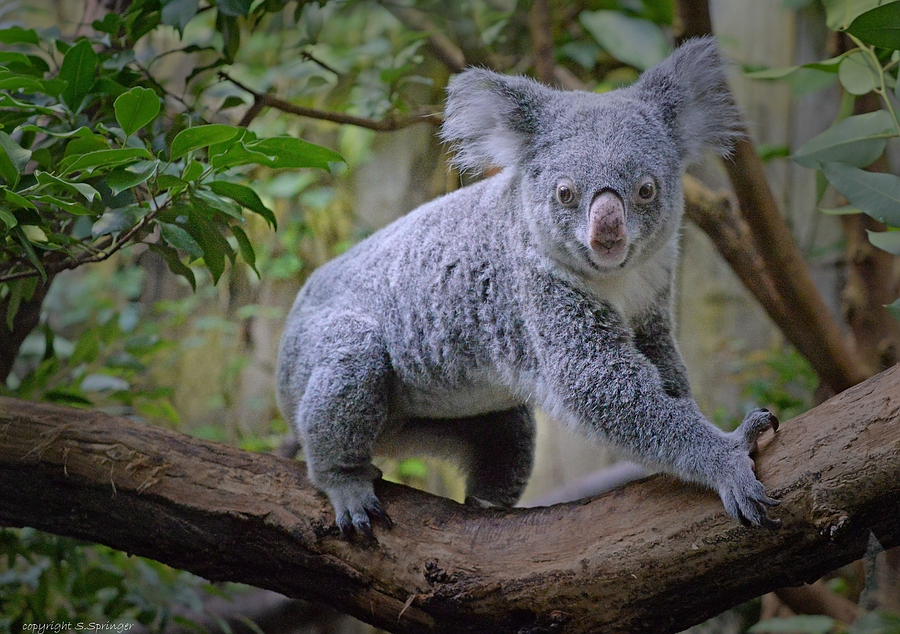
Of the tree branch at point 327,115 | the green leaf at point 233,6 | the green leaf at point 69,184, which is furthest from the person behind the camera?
the tree branch at point 327,115

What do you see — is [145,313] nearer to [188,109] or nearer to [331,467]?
[188,109]

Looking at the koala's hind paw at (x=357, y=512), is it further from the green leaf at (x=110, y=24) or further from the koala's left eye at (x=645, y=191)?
the green leaf at (x=110, y=24)

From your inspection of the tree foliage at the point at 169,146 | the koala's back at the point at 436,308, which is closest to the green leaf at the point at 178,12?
the tree foliage at the point at 169,146

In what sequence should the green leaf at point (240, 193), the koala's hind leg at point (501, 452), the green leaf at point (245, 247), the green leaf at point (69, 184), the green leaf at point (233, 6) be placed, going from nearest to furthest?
the green leaf at point (69, 184)
the green leaf at point (240, 193)
the green leaf at point (245, 247)
the green leaf at point (233, 6)
the koala's hind leg at point (501, 452)

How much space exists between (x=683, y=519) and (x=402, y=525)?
2.84 feet

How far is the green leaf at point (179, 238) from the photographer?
6.63ft

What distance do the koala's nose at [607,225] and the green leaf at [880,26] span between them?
2.26 ft

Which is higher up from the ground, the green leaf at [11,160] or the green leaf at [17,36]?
the green leaf at [17,36]

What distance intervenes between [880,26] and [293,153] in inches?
59.0

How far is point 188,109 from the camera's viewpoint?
258 centimetres

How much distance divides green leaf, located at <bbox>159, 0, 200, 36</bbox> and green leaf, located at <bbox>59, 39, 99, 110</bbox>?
28 cm

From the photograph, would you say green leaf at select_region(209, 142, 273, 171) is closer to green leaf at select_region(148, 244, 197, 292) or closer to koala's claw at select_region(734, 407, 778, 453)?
green leaf at select_region(148, 244, 197, 292)

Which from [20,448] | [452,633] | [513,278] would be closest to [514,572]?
[452,633]

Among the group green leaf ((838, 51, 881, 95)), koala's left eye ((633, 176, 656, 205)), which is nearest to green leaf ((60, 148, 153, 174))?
koala's left eye ((633, 176, 656, 205))
